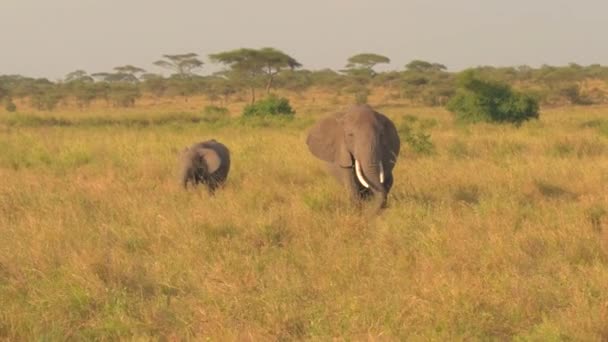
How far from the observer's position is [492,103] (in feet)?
61.0

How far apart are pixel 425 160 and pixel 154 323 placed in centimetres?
695

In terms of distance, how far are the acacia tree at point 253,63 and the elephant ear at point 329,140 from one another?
3386 centimetres

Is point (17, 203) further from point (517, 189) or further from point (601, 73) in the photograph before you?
point (601, 73)

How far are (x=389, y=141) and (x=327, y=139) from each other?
0.63m

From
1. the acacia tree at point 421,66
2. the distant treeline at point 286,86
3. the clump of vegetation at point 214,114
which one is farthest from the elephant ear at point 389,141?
the acacia tree at point 421,66

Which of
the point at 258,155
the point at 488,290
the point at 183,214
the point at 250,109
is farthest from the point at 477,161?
the point at 250,109

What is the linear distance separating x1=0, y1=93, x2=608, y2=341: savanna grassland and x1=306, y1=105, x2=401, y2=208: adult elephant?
23 centimetres

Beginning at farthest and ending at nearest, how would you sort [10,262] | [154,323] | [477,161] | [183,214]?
[477,161] < [183,214] < [10,262] < [154,323]

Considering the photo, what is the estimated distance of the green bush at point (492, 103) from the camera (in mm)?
18422

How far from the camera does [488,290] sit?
12.1ft

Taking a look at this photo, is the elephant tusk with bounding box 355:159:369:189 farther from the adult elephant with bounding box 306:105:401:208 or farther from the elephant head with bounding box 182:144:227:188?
the elephant head with bounding box 182:144:227:188

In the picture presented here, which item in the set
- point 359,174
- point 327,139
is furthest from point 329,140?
point 359,174

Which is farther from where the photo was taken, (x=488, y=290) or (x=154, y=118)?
(x=154, y=118)

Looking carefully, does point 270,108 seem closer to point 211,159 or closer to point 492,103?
point 492,103
